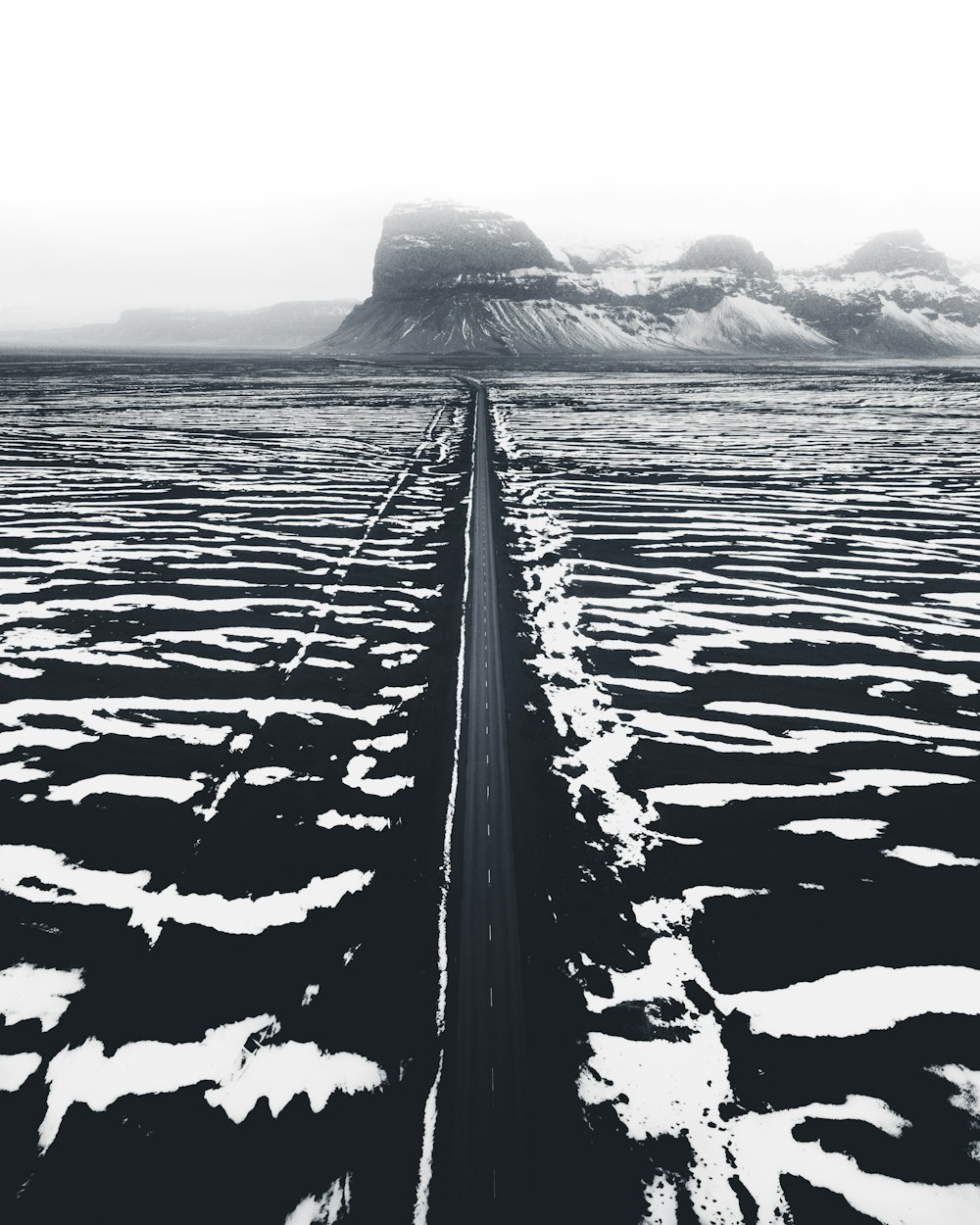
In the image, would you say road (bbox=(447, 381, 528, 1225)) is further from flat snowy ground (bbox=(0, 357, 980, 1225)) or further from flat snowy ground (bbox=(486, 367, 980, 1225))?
flat snowy ground (bbox=(486, 367, 980, 1225))

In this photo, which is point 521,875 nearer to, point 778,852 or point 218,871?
point 778,852

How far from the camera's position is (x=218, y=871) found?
144 inches

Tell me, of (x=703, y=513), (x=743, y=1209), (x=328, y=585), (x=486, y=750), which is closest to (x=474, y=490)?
(x=703, y=513)

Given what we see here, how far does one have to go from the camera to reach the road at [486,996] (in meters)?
2.38

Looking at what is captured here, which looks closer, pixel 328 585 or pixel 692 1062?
pixel 692 1062

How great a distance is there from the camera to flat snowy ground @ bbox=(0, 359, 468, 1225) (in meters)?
2.48

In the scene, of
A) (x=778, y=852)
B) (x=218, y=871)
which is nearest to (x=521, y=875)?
(x=778, y=852)

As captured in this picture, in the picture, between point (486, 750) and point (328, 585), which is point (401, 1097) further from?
point (328, 585)

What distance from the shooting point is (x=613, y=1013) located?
9.64ft

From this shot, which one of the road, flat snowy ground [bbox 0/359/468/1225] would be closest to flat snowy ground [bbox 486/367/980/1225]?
the road

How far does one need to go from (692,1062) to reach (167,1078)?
2.10 metres

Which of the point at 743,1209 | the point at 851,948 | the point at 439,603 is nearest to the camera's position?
the point at 743,1209

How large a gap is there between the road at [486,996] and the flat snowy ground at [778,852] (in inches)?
12.3

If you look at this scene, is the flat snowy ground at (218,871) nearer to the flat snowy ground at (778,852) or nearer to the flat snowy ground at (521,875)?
the flat snowy ground at (521,875)
